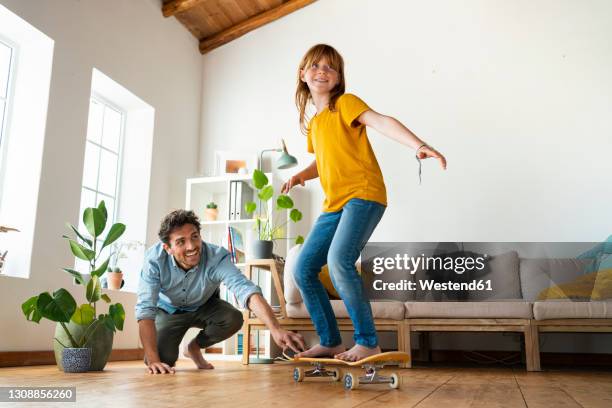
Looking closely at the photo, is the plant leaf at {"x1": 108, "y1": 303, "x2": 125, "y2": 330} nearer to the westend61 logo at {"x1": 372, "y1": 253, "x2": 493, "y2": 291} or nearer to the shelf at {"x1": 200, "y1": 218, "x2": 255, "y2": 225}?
the shelf at {"x1": 200, "y1": 218, "x2": 255, "y2": 225}

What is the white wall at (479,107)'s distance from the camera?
4211mm

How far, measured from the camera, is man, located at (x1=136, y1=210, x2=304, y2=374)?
239cm

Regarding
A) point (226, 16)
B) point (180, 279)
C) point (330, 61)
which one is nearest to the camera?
point (330, 61)

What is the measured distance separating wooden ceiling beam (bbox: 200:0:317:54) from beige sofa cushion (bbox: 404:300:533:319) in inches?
124

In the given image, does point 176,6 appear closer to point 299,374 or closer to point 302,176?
point 302,176

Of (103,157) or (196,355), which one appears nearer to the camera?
(196,355)

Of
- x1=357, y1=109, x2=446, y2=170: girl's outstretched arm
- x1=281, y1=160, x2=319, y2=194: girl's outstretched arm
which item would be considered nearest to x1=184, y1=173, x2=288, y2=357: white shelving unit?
x1=281, y1=160, x2=319, y2=194: girl's outstretched arm

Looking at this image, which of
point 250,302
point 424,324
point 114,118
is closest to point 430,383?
point 250,302

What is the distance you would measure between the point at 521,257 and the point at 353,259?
2628 mm

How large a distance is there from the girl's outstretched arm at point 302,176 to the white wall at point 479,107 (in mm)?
2127

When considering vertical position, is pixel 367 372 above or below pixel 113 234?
below

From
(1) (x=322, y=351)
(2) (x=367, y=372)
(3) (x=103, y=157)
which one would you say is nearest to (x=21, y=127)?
(3) (x=103, y=157)

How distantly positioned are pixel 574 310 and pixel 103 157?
3414 mm

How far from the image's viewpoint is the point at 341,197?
205cm
